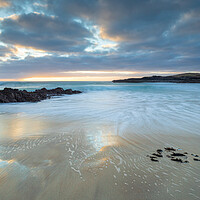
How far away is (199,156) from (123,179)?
1.55 metres

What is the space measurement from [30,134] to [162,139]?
10.8ft

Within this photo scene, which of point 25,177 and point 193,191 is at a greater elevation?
point 25,177

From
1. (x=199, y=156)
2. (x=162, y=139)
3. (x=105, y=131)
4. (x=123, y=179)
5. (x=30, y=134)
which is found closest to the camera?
(x=123, y=179)

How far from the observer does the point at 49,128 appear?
157 inches

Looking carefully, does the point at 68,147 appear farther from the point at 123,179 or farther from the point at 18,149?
the point at 123,179

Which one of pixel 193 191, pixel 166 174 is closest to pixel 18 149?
pixel 166 174

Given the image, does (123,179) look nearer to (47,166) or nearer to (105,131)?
(47,166)

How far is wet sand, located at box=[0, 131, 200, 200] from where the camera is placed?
1.63 meters

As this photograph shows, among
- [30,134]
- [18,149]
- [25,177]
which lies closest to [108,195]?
[25,177]

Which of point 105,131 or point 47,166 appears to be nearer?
point 47,166

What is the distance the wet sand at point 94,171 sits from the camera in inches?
64.1

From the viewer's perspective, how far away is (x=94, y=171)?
2004 mm

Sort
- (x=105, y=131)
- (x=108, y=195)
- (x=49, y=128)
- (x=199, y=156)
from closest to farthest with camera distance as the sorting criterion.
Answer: (x=108, y=195)
(x=199, y=156)
(x=105, y=131)
(x=49, y=128)

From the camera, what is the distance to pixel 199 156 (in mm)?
2385
